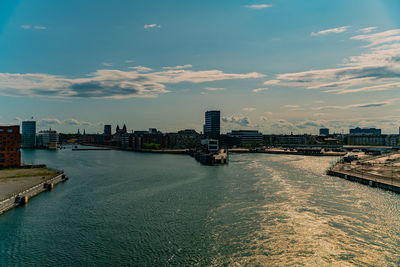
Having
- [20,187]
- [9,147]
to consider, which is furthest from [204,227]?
[9,147]

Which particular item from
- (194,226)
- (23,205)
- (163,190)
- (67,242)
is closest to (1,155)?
(23,205)

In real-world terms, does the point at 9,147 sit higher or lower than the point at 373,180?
higher

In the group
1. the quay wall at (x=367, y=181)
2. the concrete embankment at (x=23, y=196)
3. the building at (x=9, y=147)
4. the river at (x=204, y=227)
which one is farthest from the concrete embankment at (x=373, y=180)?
the building at (x=9, y=147)

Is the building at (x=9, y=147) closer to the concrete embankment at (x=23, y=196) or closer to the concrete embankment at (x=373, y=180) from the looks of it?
the concrete embankment at (x=23, y=196)

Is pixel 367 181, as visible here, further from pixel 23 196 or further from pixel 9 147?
pixel 9 147

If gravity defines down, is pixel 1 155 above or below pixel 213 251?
above

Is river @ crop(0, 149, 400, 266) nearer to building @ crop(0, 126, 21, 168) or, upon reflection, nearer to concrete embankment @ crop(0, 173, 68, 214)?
concrete embankment @ crop(0, 173, 68, 214)

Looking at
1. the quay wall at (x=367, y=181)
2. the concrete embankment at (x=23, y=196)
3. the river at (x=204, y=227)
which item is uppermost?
the quay wall at (x=367, y=181)

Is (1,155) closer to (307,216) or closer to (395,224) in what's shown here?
(307,216)

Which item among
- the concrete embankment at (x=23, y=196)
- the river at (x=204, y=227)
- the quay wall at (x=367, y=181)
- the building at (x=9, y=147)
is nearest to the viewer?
the river at (x=204, y=227)
